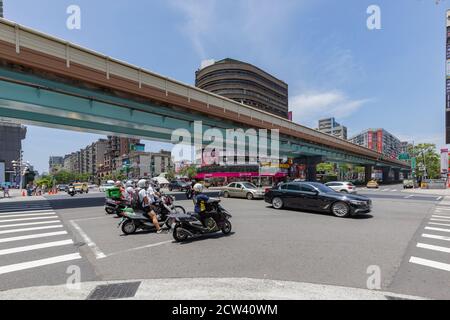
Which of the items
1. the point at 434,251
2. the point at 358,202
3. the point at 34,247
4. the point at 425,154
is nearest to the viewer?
the point at 434,251

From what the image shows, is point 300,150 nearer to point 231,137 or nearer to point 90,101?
point 231,137

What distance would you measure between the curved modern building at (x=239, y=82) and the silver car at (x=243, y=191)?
7045 centimetres

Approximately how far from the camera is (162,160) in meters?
132

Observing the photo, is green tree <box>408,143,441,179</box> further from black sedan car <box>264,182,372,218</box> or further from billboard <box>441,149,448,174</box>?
black sedan car <box>264,182,372,218</box>

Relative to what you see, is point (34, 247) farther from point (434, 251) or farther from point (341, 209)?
point (341, 209)

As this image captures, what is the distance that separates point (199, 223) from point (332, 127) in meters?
169

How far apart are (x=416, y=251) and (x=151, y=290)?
6.36 metres

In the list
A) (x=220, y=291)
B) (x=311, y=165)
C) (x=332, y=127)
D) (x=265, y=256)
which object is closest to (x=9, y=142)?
(x=311, y=165)

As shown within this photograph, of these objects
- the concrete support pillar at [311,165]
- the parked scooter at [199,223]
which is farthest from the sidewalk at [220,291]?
the concrete support pillar at [311,165]

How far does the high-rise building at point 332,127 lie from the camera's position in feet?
505

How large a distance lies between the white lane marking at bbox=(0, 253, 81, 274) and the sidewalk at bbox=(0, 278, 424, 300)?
130 centimetres

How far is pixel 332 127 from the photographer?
157875mm

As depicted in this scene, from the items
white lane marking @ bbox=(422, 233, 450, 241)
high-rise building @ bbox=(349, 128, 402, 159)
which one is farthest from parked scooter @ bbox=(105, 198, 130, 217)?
high-rise building @ bbox=(349, 128, 402, 159)
